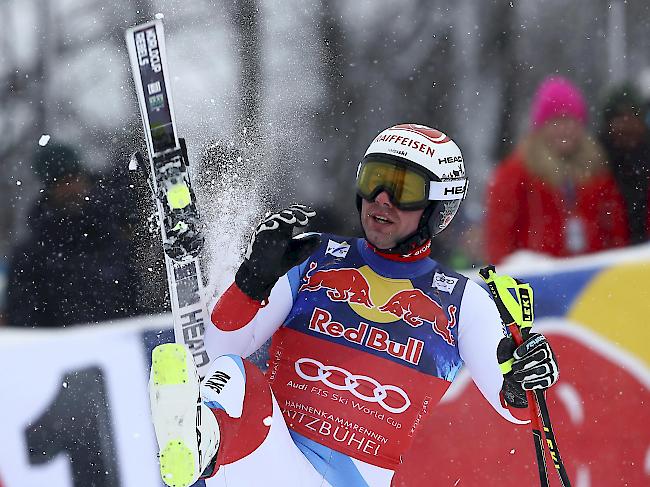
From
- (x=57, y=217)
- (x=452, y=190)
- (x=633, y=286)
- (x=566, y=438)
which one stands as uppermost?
(x=452, y=190)

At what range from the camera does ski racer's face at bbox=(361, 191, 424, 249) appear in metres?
2.86

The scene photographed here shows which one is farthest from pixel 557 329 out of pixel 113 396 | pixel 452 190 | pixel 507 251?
pixel 113 396

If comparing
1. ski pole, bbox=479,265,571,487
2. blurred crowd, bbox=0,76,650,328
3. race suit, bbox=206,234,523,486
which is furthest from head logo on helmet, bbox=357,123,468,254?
blurred crowd, bbox=0,76,650,328

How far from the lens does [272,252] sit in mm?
2590

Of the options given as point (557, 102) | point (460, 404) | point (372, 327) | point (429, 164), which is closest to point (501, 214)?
point (557, 102)

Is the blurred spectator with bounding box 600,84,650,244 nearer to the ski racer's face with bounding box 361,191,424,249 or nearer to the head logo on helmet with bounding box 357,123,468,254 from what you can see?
the head logo on helmet with bounding box 357,123,468,254

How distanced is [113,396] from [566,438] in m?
2.30

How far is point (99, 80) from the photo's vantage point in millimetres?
3881

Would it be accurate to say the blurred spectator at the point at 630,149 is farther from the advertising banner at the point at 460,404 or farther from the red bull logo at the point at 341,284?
the red bull logo at the point at 341,284

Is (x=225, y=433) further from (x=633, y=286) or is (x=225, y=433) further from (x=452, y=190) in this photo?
(x=633, y=286)

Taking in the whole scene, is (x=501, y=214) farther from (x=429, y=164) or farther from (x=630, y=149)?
(x=429, y=164)

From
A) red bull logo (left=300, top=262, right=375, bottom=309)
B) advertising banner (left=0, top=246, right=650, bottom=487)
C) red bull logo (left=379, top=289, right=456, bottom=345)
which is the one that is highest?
red bull logo (left=300, top=262, right=375, bottom=309)

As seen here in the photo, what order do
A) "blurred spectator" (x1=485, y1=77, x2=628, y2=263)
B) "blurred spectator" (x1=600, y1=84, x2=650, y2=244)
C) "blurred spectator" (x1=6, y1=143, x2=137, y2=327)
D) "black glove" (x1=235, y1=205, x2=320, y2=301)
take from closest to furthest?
1. "black glove" (x1=235, y1=205, x2=320, y2=301)
2. "blurred spectator" (x1=6, y1=143, x2=137, y2=327)
3. "blurred spectator" (x1=485, y1=77, x2=628, y2=263)
4. "blurred spectator" (x1=600, y1=84, x2=650, y2=244)

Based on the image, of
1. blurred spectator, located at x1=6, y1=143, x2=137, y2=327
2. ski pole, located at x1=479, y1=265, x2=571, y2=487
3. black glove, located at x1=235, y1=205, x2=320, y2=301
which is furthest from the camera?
blurred spectator, located at x1=6, y1=143, x2=137, y2=327
